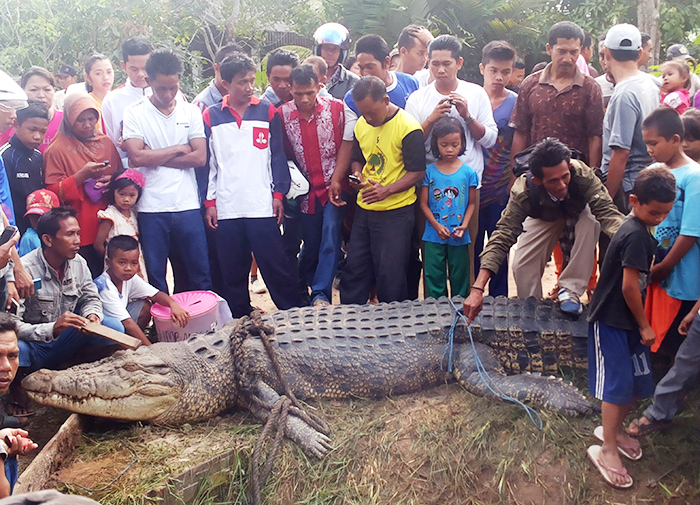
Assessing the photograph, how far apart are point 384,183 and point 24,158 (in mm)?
2633

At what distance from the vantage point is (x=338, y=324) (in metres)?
3.82

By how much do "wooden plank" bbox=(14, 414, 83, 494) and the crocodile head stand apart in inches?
4.5

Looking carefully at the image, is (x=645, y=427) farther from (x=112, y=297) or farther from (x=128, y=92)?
(x=128, y=92)

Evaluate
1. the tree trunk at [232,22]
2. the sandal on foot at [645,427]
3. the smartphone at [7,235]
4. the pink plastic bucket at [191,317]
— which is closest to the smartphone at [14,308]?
the smartphone at [7,235]

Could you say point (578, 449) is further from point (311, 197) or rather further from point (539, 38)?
point (539, 38)

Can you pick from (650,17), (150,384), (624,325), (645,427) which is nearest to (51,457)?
(150,384)

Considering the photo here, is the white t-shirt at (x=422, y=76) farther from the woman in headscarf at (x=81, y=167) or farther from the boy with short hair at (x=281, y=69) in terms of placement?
the woman in headscarf at (x=81, y=167)

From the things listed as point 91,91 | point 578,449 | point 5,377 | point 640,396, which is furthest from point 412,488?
point 91,91

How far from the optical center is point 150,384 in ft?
10.9

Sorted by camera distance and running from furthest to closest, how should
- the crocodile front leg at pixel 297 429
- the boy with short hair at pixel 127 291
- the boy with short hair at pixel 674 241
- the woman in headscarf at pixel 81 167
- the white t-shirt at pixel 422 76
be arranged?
the white t-shirt at pixel 422 76, the woman in headscarf at pixel 81 167, the boy with short hair at pixel 127 291, the crocodile front leg at pixel 297 429, the boy with short hair at pixel 674 241

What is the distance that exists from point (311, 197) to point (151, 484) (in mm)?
2510

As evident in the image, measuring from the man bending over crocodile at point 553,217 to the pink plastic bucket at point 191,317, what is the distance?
1.92m

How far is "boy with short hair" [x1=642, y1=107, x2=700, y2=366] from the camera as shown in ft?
9.59

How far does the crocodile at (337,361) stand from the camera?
10.9 feet
